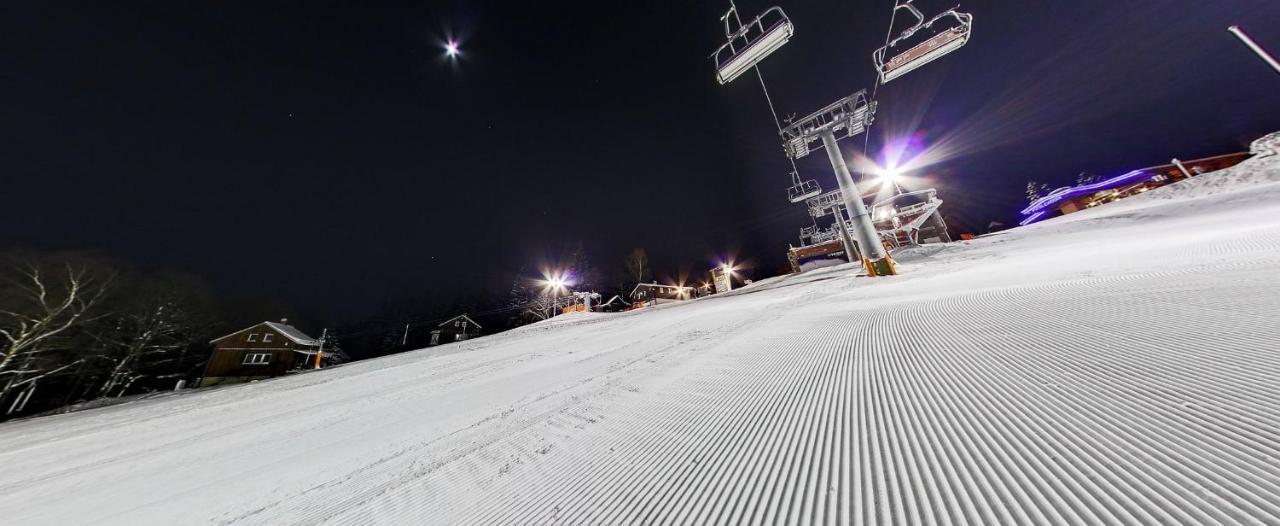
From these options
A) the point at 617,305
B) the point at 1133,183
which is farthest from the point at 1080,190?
the point at 617,305

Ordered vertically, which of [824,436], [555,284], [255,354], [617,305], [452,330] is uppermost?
[555,284]

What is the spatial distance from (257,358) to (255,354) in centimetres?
38

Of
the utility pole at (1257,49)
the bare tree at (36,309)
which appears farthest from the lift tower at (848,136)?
the bare tree at (36,309)

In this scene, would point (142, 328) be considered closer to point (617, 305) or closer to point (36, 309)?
point (36, 309)

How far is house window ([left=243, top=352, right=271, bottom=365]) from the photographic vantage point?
29.5 m

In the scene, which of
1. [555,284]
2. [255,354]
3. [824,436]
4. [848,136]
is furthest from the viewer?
[555,284]

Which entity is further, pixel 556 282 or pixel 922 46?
pixel 556 282

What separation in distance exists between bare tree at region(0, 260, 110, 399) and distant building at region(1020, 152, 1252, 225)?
74.8 m

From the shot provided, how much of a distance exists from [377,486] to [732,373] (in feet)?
10.4

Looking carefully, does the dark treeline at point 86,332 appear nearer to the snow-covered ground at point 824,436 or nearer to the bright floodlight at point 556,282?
the snow-covered ground at point 824,436

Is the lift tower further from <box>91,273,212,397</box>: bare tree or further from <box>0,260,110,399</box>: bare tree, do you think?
<box>91,273,212,397</box>: bare tree

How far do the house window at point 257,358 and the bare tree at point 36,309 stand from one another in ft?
45.0

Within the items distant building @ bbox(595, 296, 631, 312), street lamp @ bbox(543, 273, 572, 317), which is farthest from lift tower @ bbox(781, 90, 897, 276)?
distant building @ bbox(595, 296, 631, 312)

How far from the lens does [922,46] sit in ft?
42.9
